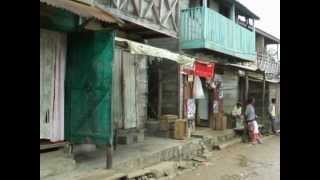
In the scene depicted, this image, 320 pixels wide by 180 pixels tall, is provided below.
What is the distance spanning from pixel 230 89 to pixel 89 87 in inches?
570

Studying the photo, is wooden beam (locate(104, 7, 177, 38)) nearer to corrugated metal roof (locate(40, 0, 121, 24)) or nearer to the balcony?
corrugated metal roof (locate(40, 0, 121, 24))

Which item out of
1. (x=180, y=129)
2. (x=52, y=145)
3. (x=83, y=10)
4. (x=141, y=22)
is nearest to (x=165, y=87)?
(x=180, y=129)

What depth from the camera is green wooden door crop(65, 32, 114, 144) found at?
9020mm

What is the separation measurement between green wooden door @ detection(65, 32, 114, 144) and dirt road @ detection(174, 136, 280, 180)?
8.94 ft

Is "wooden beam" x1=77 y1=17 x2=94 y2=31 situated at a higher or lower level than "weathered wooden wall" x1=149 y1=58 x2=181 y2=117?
higher

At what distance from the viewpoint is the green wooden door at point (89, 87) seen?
9.02 meters

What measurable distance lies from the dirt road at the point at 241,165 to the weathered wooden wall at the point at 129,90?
254cm

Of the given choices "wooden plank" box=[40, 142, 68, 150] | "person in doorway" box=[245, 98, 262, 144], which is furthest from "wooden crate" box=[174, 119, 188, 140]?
"wooden plank" box=[40, 142, 68, 150]

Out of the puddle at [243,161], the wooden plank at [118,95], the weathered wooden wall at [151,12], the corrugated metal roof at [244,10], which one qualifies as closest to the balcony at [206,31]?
the weathered wooden wall at [151,12]

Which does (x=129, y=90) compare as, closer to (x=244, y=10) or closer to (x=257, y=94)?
(x=244, y=10)

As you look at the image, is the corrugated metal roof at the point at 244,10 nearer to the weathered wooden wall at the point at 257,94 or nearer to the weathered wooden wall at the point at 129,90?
the weathered wooden wall at the point at 257,94
